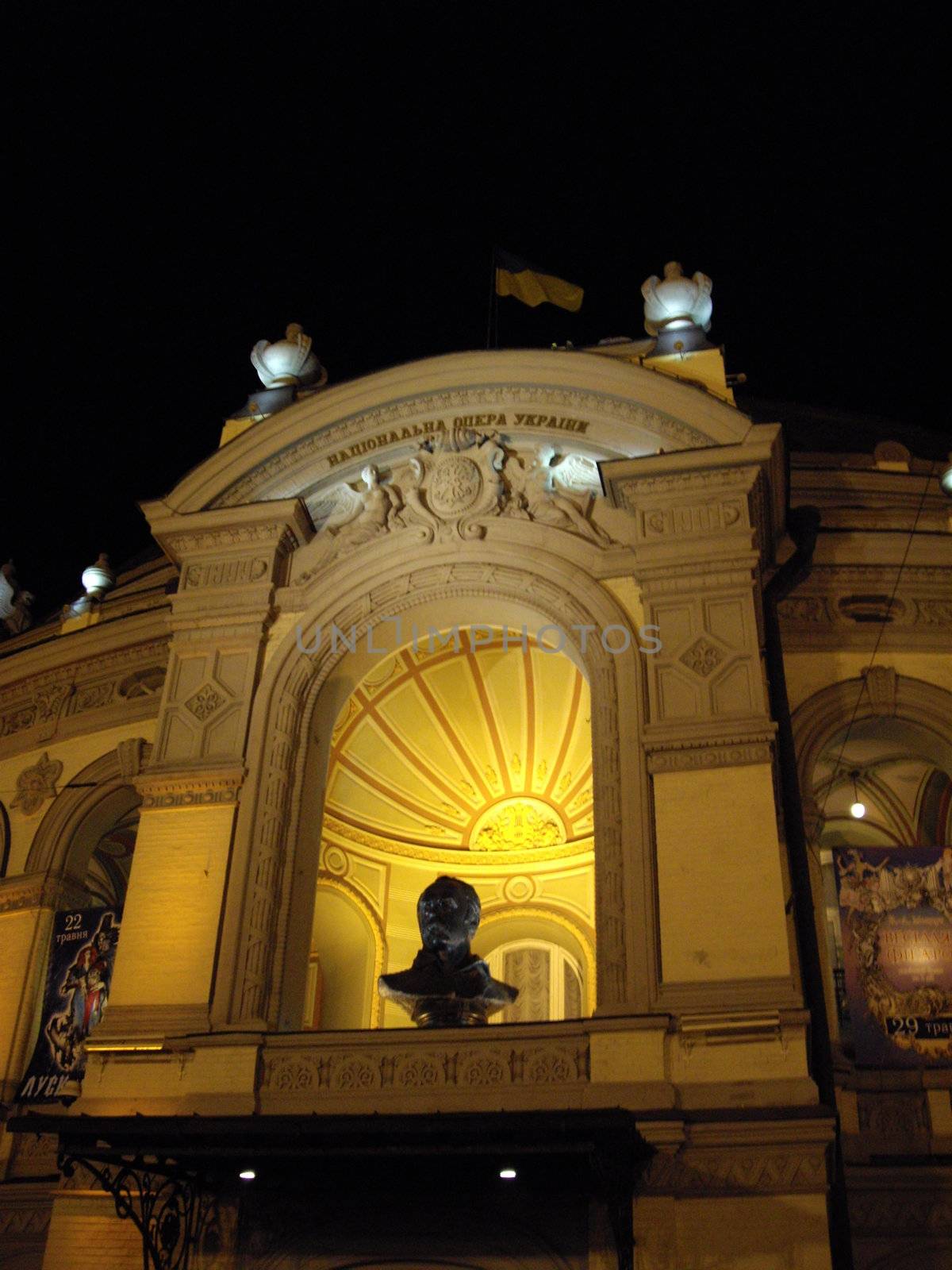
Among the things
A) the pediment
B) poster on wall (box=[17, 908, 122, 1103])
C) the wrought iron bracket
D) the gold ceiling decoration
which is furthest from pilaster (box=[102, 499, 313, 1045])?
the gold ceiling decoration

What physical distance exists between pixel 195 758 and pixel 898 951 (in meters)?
7.29

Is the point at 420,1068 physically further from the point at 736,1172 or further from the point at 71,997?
the point at 71,997

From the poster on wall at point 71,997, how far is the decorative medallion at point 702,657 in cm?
735

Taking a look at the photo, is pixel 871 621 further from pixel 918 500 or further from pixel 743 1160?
pixel 743 1160

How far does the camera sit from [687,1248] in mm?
9078

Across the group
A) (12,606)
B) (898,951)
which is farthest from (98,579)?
(898,951)

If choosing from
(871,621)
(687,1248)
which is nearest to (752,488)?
(871,621)

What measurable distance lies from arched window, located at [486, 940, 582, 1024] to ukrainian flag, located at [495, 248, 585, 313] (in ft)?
28.9

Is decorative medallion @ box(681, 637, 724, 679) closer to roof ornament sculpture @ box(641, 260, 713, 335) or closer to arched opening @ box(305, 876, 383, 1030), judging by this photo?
roof ornament sculpture @ box(641, 260, 713, 335)

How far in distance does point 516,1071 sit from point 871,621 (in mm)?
6872

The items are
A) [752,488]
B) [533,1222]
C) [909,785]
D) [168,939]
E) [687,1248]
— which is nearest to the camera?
[687,1248]

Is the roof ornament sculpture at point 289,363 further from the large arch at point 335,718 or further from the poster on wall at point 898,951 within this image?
the poster on wall at point 898,951

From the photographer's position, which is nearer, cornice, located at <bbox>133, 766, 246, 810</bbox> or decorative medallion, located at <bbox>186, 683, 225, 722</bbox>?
→ cornice, located at <bbox>133, 766, 246, 810</bbox>

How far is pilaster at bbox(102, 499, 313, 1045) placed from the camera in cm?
1139
